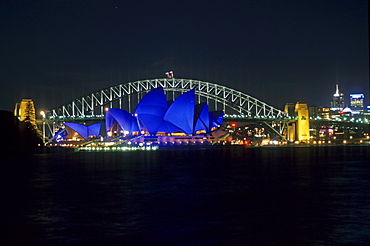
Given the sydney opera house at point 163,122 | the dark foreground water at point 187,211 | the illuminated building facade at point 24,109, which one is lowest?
the dark foreground water at point 187,211

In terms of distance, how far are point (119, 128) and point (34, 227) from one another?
112219 millimetres

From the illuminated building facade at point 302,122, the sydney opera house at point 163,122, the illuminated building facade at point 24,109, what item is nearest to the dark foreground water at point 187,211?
the sydney opera house at point 163,122

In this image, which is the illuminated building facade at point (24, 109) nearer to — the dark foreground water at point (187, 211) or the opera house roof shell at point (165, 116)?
the opera house roof shell at point (165, 116)

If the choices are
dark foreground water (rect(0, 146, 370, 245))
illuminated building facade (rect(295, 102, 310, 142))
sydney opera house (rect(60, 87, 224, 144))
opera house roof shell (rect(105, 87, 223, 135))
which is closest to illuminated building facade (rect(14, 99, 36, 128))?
sydney opera house (rect(60, 87, 224, 144))

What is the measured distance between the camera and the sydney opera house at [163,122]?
387ft

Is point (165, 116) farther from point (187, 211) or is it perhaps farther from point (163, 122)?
point (187, 211)

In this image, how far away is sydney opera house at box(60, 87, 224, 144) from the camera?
117875 mm

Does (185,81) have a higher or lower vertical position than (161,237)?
higher

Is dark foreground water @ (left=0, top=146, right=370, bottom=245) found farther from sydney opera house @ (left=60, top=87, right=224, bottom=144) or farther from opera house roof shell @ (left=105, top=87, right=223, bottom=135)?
sydney opera house @ (left=60, top=87, right=224, bottom=144)

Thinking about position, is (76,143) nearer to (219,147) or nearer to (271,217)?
(219,147)

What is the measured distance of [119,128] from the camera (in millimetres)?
133750

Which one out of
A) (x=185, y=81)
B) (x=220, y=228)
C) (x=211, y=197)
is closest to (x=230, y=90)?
(x=185, y=81)

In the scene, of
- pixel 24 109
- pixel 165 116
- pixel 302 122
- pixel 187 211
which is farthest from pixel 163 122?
pixel 187 211

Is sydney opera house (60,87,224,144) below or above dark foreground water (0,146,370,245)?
above
